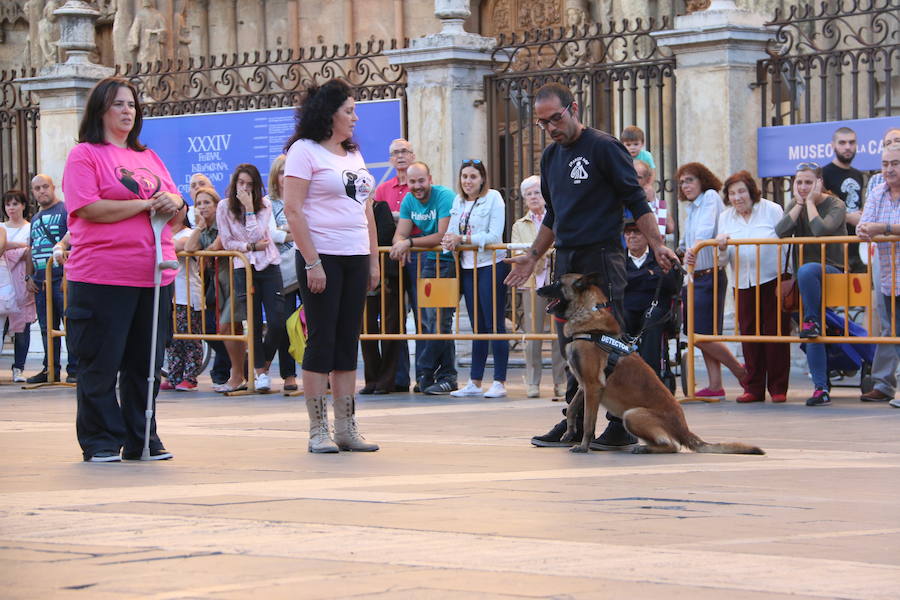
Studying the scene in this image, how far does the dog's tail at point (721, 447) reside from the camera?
8141mm

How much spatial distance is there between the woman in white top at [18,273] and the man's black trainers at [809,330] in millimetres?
7498

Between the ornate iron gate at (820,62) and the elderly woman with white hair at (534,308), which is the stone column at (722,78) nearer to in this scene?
the ornate iron gate at (820,62)

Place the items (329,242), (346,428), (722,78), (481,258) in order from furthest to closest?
(722,78)
(481,258)
(346,428)
(329,242)

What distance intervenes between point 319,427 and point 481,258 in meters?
4.82

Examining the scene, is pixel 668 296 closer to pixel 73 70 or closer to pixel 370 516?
pixel 370 516

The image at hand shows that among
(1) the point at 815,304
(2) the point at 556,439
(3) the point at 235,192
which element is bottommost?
(2) the point at 556,439

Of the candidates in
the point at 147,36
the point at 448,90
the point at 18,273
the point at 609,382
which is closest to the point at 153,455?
the point at 609,382

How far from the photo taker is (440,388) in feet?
43.3

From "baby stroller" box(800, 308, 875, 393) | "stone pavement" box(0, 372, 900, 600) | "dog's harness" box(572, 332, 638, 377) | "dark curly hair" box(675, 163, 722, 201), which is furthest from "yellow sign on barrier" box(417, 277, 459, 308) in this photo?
"dog's harness" box(572, 332, 638, 377)

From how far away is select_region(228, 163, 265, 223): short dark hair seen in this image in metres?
13.3

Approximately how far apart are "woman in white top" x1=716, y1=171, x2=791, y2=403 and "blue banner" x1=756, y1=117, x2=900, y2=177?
200cm

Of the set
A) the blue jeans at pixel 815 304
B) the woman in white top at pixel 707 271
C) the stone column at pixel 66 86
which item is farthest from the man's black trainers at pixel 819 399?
the stone column at pixel 66 86

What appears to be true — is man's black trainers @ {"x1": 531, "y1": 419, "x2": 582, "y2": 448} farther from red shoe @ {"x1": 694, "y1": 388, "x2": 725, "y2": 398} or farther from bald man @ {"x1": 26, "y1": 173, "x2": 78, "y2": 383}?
bald man @ {"x1": 26, "y1": 173, "x2": 78, "y2": 383}

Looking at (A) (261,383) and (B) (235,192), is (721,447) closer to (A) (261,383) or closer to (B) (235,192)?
(A) (261,383)
